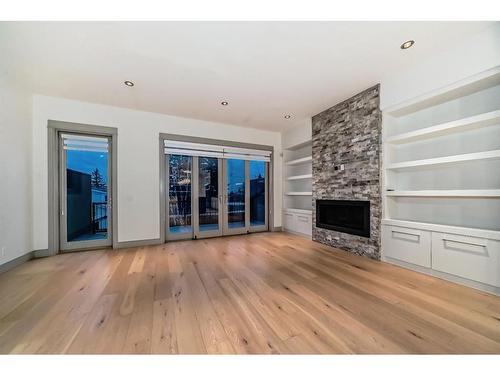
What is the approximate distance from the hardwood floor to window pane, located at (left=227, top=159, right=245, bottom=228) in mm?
2081

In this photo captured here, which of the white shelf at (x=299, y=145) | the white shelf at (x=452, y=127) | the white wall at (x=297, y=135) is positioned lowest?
the white shelf at (x=452, y=127)

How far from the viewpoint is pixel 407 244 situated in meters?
2.79

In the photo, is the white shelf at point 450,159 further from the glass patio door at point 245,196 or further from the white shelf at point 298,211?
the glass patio door at point 245,196

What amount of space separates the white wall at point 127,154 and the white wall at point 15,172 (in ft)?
0.42

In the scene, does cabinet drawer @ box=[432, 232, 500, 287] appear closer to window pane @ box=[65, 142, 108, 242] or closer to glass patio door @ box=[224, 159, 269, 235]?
glass patio door @ box=[224, 159, 269, 235]

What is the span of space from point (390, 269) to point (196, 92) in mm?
4129

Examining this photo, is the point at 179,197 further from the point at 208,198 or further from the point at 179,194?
the point at 208,198

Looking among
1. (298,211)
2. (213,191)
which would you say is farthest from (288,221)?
(213,191)

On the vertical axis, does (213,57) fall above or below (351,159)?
above

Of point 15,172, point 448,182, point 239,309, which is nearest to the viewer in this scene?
point 239,309

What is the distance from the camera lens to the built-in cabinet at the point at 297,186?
4988 millimetres

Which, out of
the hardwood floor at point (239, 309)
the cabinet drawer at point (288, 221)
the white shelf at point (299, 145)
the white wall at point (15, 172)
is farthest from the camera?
the cabinet drawer at point (288, 221)

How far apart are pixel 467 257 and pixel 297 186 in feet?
12.0

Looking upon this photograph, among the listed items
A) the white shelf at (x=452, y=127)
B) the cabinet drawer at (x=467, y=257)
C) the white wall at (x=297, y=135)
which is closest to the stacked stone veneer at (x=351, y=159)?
the white wall at (x=297, y=135)
